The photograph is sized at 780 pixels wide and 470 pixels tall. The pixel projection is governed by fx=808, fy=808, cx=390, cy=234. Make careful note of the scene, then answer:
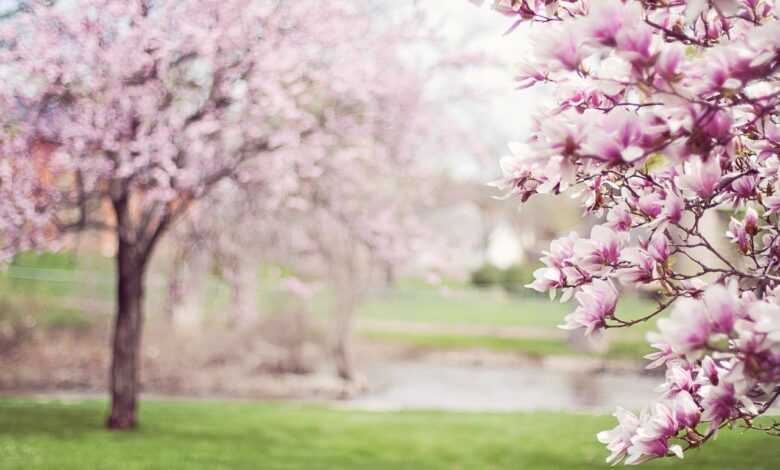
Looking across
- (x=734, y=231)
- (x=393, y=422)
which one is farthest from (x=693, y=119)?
(x=393, y=422)

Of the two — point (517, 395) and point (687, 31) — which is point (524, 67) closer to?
point (687, 31)

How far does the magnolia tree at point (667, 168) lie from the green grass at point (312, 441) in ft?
15.0

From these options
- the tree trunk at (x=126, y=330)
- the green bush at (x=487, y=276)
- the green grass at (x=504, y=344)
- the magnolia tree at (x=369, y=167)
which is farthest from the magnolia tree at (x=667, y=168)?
the green bush at (x=487, y=276)

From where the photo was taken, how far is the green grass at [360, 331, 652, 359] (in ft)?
71.6

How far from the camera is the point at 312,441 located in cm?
823

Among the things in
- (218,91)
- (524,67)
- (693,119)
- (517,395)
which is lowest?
(517,395)

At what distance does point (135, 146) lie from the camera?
22.3 feet

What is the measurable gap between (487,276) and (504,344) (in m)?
14.8

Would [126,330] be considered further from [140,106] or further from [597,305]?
[597,305]

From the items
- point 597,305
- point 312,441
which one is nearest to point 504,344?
point 312,441

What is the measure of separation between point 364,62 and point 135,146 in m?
2.63

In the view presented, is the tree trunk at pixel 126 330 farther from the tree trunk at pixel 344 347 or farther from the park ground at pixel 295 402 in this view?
the tree trunk at pixel 344 347

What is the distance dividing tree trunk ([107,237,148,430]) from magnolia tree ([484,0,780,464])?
6.32m

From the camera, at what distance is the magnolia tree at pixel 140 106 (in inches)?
262
